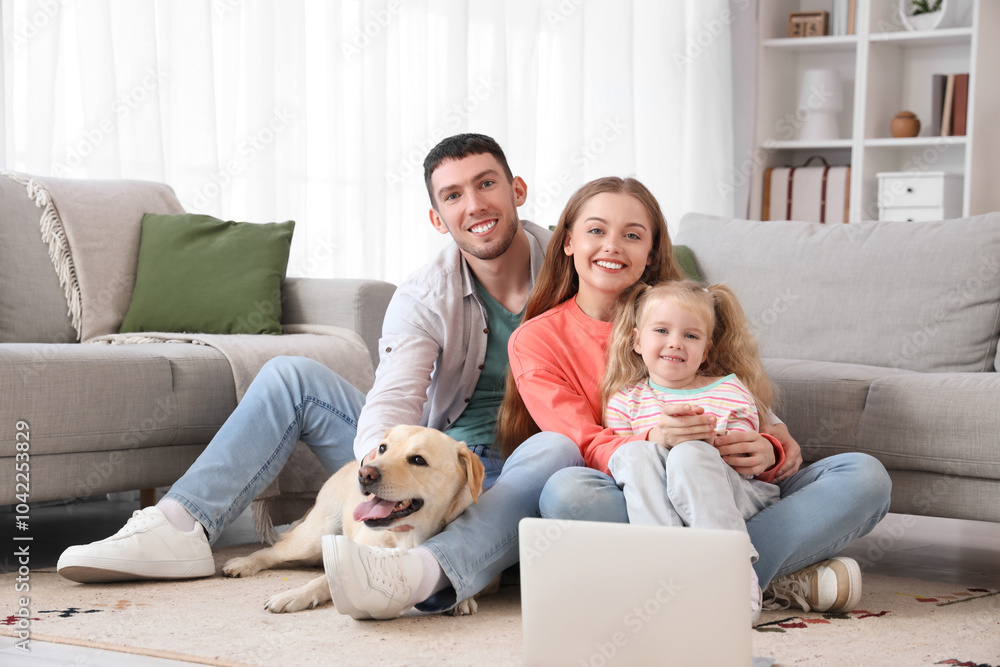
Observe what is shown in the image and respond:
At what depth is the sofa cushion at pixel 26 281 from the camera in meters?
2.61

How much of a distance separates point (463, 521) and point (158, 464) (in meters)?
0.86

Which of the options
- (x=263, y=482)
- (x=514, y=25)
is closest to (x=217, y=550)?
(x=263, y=482)

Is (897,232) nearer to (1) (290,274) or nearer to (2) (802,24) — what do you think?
(1) (290,274)

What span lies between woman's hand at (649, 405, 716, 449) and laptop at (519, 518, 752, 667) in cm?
40

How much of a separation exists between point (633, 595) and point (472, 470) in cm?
51

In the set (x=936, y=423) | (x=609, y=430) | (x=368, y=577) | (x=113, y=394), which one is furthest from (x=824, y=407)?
(x=113, y=394)

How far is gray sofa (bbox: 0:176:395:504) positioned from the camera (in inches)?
79.5

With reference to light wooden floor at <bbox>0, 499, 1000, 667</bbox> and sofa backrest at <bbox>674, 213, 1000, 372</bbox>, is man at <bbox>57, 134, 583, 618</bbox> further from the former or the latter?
sofa backrest at <bbox>674, 213, 1000, 372</bbox>

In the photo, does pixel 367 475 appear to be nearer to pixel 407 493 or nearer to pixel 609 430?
pixel 407 493

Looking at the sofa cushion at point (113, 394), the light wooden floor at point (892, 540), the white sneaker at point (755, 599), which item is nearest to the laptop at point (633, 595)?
the white sneaker at point (755, 599)

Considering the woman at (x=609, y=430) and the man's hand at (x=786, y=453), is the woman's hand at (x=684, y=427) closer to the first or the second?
the woman at (x=609, y=430)

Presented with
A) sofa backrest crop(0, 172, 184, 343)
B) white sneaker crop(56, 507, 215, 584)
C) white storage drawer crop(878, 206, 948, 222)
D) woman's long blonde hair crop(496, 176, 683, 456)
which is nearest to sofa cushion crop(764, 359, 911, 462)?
woman's long blonde hair crop(496, 176, 683, 456)

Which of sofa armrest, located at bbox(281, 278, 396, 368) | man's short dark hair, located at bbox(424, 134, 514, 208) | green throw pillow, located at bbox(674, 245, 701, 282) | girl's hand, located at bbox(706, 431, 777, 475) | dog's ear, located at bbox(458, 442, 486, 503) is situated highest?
man's short dark hair, located at bbox(424, 134, 514, 208)

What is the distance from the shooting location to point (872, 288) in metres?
2.48
